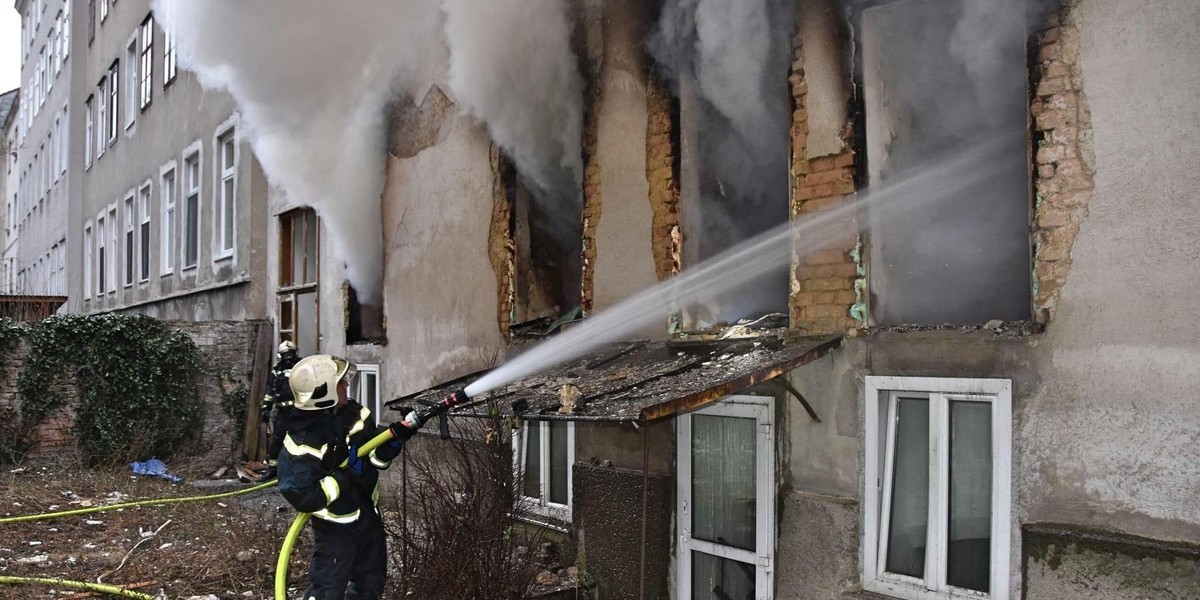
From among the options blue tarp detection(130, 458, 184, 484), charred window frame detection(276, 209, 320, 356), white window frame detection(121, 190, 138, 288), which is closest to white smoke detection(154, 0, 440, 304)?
charred window frame detection(276, 209, 320, 356)

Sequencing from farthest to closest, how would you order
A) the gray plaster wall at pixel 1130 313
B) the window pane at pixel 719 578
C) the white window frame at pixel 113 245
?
the white window frame at pixel 113 245 < the window pane at pixel 719 578 < the gray plaster wall at pixel 1130 313

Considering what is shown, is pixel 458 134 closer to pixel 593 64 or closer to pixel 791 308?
pixel 593 64

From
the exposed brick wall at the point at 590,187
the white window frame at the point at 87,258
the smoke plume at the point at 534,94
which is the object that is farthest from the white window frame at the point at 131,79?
the exposed brick wall at the point at 590,187

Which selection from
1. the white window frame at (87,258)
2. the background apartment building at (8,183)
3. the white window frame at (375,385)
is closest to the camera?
the white window frame at (375,385)

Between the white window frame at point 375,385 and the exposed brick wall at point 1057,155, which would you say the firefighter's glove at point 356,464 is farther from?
the white window frame at point 375,385

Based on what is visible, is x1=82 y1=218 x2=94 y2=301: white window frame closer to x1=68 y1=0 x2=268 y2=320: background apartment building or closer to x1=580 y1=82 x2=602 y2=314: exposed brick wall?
x1=68 y1=0 x2=268 y2=320: background apartment building

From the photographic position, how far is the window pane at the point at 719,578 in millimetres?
5523

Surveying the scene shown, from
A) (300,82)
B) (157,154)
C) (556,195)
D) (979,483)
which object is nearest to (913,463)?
(979,483)

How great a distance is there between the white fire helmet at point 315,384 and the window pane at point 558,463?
8.08 feet

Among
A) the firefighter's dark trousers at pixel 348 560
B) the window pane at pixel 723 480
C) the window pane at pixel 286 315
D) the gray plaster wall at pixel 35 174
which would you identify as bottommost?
the firefighter's dark trousers at pixel 348 560

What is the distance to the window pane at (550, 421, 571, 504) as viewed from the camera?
24.0 feet

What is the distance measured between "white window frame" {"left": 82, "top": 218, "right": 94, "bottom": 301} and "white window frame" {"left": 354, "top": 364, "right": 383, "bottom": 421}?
16.6m

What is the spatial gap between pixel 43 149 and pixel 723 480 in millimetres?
30342

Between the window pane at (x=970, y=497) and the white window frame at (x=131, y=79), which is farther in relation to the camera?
the white window frame at (x=131, y=79)
